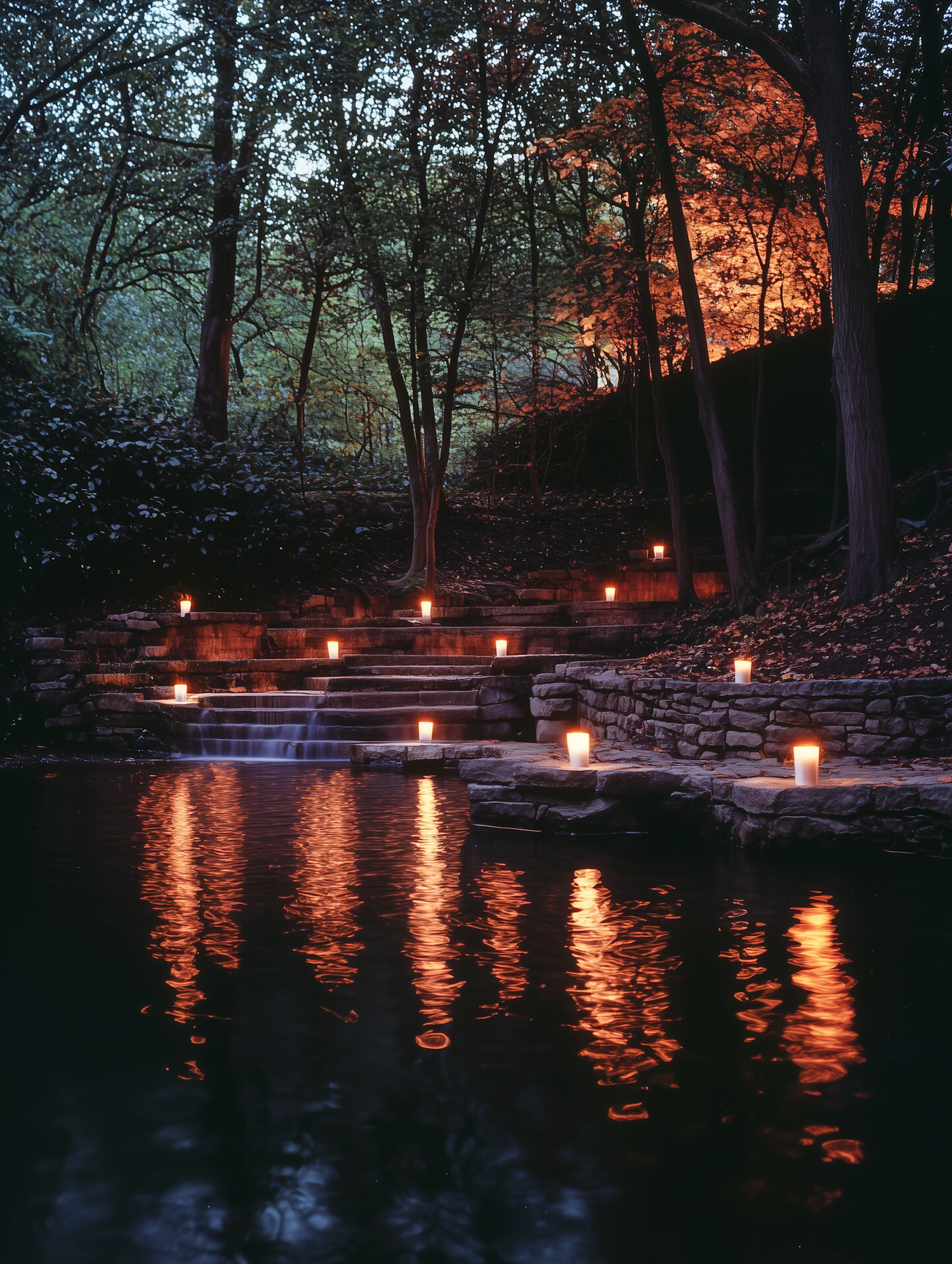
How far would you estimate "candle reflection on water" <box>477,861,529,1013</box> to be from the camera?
339 cm

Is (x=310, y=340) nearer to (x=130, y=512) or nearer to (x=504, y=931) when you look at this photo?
(x=130, y=512)

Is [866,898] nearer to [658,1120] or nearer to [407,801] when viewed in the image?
[658,1120]

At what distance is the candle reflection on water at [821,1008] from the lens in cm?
274

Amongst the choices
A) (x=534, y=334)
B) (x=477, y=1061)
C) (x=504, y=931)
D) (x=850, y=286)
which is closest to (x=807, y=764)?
(x=504, y=931)

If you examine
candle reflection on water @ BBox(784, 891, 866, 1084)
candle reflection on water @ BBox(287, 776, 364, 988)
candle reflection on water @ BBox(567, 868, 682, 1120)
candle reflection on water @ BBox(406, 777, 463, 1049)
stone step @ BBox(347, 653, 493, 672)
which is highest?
stone step @ BBox(347, 653, 493, 672)

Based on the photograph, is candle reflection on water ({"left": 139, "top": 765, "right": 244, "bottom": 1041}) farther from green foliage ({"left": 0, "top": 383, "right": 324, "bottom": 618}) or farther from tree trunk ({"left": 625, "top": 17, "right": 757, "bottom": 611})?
tree trunk ({"left": 625, "top": 17, "right": 757, "bottom": 611})

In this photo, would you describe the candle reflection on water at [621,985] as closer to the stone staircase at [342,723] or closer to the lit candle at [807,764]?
the lit candle at [807,764]

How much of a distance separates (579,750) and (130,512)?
28.7 ft

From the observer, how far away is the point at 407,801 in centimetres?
693

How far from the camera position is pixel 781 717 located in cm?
657

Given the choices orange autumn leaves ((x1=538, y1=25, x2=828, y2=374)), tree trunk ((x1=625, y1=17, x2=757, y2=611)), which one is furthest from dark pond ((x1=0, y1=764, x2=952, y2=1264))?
orange autumn leaves ((x1=538, y1=25, x2=828, y2=374))

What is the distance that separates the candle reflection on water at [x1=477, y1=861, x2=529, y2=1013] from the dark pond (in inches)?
0.6

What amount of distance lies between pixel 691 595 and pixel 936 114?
230 inches

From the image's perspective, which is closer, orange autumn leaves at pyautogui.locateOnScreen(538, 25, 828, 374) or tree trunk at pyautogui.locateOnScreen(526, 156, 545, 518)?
orange autumn leaves at pyautogui.locateOnScreen(538, 25, 828, 374)
